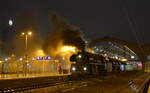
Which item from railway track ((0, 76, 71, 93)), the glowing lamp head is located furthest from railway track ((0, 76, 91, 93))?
the glowing lamp head

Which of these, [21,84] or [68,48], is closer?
[21,84]

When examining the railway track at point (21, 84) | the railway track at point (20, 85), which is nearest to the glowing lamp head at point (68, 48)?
the railway track at point (21, 84)

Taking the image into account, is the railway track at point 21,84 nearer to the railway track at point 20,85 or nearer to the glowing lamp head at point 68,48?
the railway track at point 20,85

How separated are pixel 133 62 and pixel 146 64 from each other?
6723 millimetres

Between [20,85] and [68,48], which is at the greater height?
[68,48]

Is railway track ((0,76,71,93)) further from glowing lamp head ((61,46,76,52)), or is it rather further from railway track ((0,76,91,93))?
glowing lamp head ((61,46,76,52))

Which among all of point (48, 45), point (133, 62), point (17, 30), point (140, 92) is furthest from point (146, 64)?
point (140, 92)

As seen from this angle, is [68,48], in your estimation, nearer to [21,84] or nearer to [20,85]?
[21,84]

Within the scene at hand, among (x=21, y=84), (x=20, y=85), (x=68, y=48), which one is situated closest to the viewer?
(x=20, y=85)

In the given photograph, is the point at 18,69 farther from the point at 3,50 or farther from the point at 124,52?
the point at 124,52

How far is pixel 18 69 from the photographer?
2367 inches

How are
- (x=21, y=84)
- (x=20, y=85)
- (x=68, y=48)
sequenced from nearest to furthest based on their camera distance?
(x=20, y=85) < (x=21, y=84) < (x=68, y=48)

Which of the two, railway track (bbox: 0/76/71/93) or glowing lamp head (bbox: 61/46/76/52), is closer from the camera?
railway track (bbox: 0/76/71/93)

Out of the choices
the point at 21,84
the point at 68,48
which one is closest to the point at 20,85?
the point at 21,84
